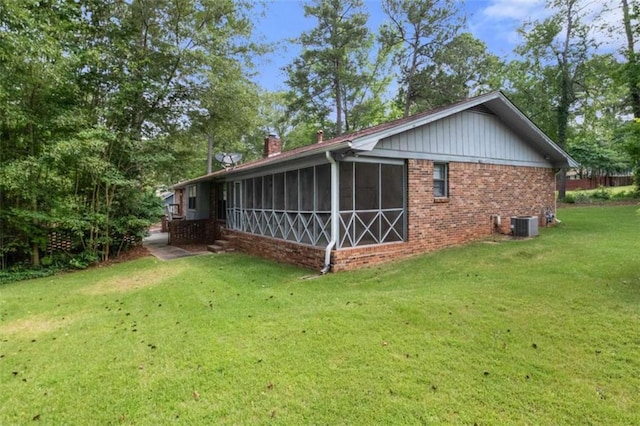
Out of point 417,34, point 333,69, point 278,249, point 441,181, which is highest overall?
point 417,34

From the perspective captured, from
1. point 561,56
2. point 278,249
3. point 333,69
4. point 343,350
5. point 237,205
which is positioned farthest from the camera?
point 333,69

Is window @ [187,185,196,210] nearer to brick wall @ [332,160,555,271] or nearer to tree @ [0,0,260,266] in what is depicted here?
tree @ [0,0,260,266]

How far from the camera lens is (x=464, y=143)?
961 centimetres

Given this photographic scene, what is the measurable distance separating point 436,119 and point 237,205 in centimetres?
745

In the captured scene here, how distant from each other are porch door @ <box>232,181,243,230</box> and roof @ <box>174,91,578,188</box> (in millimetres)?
571

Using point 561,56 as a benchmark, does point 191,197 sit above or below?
below

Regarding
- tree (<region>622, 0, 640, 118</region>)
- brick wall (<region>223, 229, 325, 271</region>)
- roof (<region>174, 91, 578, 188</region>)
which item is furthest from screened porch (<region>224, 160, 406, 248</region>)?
tree (<region>622, 0, 640, 118</region>)

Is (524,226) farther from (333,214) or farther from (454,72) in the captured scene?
(454,72)

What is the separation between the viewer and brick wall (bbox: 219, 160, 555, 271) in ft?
27.1

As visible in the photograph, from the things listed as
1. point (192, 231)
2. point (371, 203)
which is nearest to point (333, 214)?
point (371, 203)

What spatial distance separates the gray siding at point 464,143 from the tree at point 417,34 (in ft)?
43.0

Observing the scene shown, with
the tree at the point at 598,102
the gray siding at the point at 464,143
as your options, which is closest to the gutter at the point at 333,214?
the gray siding at the point at 464,143

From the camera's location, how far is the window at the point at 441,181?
9.35m

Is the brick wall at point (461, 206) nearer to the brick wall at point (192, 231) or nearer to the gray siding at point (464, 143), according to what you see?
the gray siding at point (464, 143)
